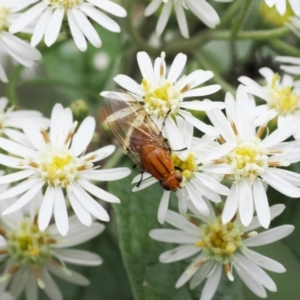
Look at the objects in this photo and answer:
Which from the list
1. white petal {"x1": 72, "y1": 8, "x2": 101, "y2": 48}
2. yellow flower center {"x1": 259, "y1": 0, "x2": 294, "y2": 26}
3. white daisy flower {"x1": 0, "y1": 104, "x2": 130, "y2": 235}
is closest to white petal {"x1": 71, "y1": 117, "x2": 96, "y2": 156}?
white daisy flower {"x1": 0, "y1": 104, "x2": 130, "y2": 235}

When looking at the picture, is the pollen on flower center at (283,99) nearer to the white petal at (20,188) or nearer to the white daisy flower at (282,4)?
the white daisy flower at (282,4)

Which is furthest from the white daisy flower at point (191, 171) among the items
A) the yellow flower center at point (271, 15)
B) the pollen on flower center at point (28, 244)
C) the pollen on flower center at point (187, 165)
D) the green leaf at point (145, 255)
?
the yellow flower center at point (271, 15)

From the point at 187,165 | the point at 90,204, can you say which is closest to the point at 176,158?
the point at 187,165

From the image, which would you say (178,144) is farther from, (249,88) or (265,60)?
(265,60)

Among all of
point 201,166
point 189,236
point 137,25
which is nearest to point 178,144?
point 201,166

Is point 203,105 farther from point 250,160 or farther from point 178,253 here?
point 178,253

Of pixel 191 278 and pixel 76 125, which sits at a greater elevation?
pixel 76 125
